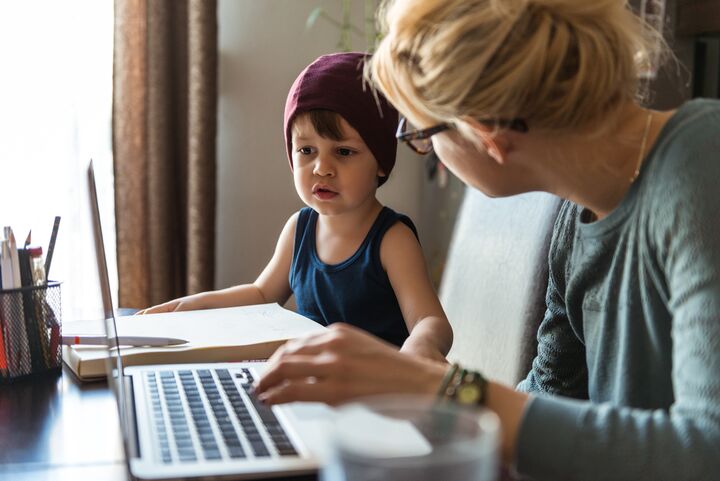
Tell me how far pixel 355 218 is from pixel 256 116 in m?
1.28

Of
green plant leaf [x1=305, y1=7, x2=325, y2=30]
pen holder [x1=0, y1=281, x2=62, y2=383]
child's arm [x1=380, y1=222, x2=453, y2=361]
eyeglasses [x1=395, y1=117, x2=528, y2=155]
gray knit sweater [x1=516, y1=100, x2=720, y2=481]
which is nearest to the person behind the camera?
gray knit sweater [x1=516, y1=100, x2=720, y2=481]

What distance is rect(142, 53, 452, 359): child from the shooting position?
1310 mm

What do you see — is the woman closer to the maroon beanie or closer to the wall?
the maroon beanie

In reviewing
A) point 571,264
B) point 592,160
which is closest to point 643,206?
point 592,160

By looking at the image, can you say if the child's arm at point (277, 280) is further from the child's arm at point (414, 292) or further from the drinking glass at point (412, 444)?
the drinking glass at point (412, 444)

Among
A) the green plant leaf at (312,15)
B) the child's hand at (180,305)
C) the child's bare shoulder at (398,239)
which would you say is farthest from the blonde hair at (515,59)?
the green plant leaf at (312,15)

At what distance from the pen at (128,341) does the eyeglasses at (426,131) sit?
40cm

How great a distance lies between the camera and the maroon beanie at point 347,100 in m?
1.30

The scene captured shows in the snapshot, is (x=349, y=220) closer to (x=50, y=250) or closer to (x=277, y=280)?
(x=277, y=280)

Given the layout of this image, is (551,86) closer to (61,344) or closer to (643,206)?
(643,206)

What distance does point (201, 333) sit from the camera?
1119mm

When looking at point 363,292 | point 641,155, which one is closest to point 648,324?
point 641,155

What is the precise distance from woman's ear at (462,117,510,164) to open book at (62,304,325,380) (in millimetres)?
331

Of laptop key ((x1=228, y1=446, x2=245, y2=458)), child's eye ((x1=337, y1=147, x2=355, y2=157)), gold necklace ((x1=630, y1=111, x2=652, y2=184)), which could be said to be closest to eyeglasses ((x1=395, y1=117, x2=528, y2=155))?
gold necklace ((x1=630, y1=111, x2=652, y2=184))
